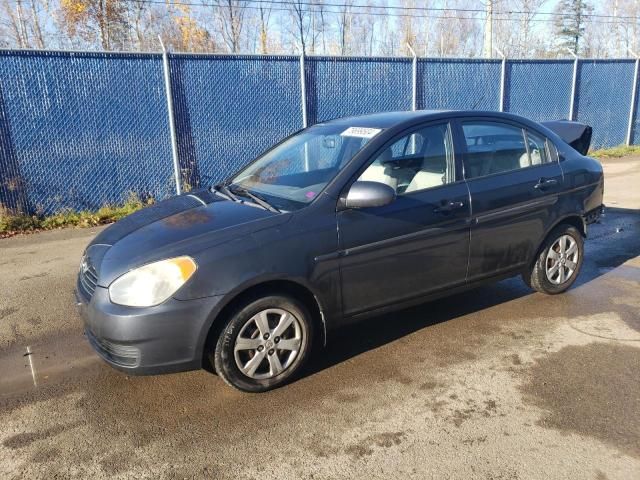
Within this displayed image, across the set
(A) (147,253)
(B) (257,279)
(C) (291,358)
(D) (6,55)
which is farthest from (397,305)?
(D) (6,55)

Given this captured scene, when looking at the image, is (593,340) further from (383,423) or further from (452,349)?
(383,423)

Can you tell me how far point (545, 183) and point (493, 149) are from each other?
23.2 inches

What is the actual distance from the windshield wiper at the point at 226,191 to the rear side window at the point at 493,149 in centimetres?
178

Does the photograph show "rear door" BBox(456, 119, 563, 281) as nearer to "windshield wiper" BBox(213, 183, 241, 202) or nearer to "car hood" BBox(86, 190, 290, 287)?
"car hood" BBox(86, 190, 290, 287)

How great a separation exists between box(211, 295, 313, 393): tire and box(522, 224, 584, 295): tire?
2376 millimetres

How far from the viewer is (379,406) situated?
318 cm

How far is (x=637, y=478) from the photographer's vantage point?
251 centimetres

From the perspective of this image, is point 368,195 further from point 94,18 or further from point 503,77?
point 94,18

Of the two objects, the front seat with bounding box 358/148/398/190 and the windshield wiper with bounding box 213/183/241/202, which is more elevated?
the front seat with bounding box 358/148/398/190

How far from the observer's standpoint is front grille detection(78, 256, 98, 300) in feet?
10.7

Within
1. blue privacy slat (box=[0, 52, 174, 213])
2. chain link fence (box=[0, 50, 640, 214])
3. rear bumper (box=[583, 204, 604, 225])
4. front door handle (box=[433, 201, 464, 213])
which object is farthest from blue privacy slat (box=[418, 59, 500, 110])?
front door handle (box=[433, 201, 464, 213])

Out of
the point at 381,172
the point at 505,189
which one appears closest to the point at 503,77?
the point at 505,189

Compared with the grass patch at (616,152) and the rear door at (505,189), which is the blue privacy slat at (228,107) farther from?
the grass patch at (616,152)

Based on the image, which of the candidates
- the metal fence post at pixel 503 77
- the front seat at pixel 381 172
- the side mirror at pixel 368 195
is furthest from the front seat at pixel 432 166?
the metal fence post at pixel 503 77
